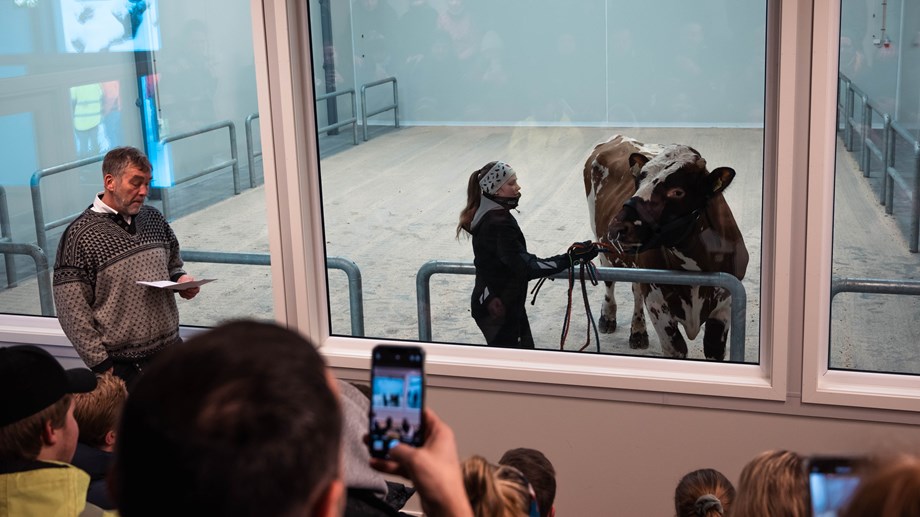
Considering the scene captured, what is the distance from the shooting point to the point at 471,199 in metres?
3.44

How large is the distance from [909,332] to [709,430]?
679 mm

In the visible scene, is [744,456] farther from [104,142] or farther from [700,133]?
[104,142]

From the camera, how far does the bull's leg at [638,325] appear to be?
3.34 m

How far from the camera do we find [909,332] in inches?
119

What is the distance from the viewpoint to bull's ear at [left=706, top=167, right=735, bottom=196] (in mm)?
3133

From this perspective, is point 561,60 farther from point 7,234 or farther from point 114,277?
point 7,234

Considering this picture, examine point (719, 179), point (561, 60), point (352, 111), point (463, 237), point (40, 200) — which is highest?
point (561, 60)

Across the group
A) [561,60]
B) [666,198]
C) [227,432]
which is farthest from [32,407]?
[666,198]

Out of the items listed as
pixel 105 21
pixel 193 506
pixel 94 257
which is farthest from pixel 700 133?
pixel 193 506

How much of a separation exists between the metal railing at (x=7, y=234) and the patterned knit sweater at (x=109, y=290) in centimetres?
111

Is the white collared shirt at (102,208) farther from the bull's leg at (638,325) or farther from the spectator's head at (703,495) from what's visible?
the spectator's head at (703,495)

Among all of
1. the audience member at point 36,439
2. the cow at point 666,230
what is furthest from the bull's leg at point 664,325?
the audience member at point 36,439

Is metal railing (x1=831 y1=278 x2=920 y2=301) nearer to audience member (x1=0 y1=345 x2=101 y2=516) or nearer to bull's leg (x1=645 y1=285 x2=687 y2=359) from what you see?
bull's leg (x1=645 y1=285 x2=687 y2=359)

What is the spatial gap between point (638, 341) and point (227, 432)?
107 inches
